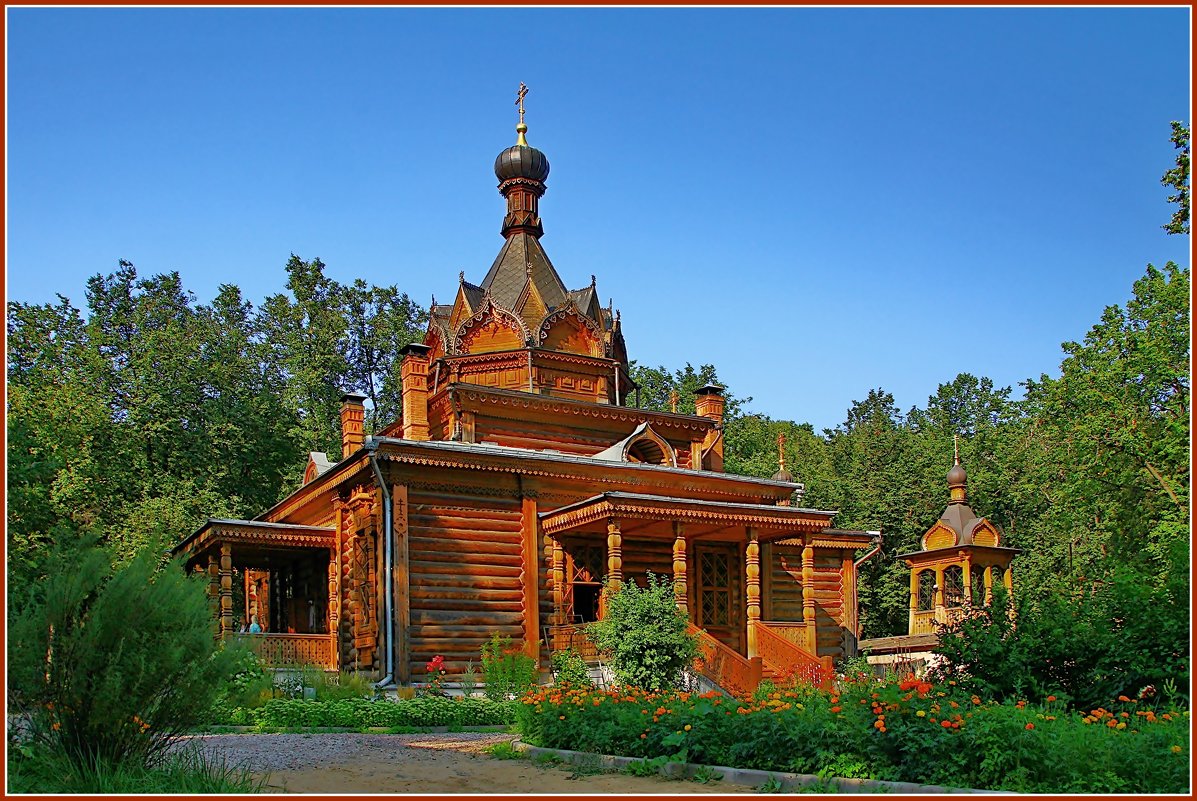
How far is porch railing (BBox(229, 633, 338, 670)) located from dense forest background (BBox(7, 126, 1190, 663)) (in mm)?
5661

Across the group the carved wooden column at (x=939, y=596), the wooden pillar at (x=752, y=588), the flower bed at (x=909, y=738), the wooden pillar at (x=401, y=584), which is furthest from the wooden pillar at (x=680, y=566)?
the carved wooden column at (x=939, y=596)

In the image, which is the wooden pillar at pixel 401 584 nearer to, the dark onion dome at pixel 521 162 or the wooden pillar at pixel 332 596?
the wooden pillar at pixel 332 596

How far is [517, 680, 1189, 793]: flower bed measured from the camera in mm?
8875

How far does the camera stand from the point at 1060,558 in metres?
44.5

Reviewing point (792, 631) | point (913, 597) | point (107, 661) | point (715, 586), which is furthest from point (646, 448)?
point (107, 661)

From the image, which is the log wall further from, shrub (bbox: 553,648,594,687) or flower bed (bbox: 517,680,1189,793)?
flower bed (bbox: 517,680,1189,793)

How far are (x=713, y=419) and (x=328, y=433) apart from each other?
19.4 metres

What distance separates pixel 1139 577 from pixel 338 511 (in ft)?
56.6

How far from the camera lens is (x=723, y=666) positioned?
21625mm

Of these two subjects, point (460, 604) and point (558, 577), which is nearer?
point (460, 604)

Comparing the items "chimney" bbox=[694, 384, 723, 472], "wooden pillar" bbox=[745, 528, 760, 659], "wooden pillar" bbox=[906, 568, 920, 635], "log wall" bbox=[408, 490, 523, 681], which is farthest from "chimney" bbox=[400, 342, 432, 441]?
"wooden pillar" bbox=[906, 568, 920, 635]

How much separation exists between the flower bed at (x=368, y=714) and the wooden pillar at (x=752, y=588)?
23.8 ft

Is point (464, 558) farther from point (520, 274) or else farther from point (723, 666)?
point (520, 274)

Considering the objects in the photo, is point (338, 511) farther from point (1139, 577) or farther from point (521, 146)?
point (1139, 577)
